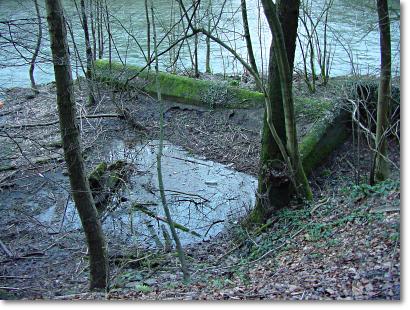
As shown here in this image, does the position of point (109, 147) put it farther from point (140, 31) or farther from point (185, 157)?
point (140, 31)

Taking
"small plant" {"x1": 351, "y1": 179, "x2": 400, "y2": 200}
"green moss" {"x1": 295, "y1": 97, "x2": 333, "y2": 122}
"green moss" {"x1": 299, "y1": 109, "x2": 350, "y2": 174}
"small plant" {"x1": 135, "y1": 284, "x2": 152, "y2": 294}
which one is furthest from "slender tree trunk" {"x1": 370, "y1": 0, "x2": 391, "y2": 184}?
"small plant" {"x1": 135, "y1": 284, "x2": 152, "y2": 294}

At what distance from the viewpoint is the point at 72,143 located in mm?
3402

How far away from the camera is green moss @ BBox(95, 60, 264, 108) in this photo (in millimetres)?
7207

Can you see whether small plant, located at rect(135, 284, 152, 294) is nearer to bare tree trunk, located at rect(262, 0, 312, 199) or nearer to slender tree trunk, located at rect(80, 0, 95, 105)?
bare tree trunk, located at rect(262, 0, 312, 199)

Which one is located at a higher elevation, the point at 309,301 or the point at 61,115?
the point at 61,115

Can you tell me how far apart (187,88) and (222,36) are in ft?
9.07

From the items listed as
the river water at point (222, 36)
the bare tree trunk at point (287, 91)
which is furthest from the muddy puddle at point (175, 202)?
the river water at point (222, 36)

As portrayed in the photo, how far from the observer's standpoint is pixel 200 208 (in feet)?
17.4

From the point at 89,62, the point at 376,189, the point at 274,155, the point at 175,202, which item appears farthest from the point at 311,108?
the point at 89,62

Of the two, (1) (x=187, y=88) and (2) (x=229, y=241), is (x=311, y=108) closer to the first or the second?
(1) (x=187, y=88)

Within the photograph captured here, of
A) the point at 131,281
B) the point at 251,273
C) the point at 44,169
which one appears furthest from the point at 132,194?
the point at 251,273

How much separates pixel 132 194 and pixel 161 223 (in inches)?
27.4

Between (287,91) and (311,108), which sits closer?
(287,91)

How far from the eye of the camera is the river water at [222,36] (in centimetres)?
352
